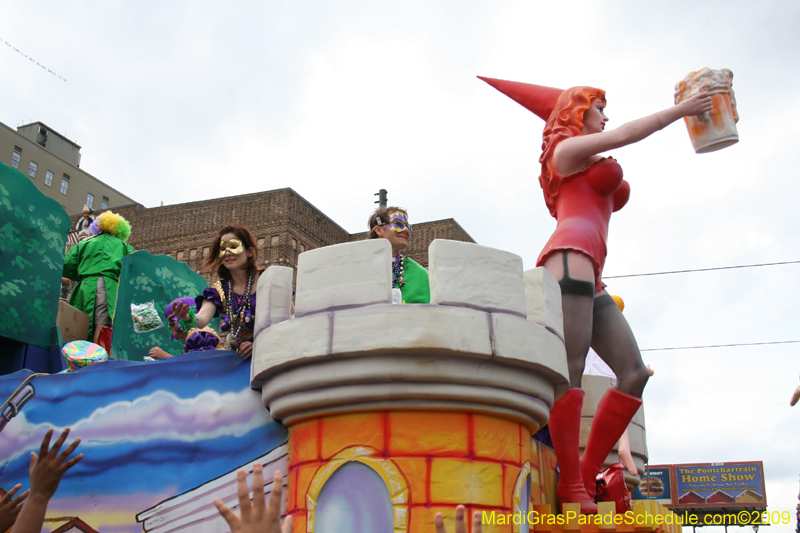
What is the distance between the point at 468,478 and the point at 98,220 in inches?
185

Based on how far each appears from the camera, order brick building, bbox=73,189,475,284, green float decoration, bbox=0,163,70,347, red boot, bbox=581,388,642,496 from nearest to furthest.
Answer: red boot, bbox=581,388,642,496 → green float decoration, bbox=0,163,70,347 → brick building, bbox=73,189,475,284

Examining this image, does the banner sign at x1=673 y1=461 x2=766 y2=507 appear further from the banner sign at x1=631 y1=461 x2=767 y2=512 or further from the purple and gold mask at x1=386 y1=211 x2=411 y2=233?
the purple and gold mask at x1=386 y1=211 x2=411 y2=233

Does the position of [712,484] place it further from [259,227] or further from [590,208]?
[590,208]

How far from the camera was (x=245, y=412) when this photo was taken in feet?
12.0

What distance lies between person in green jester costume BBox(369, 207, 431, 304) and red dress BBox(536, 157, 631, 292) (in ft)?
2.31

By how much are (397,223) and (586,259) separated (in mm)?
1126

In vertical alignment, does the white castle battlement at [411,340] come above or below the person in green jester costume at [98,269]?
below

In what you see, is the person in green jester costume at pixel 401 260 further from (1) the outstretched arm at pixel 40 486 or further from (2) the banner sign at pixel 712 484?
(2) the banner sign at pixel 712 484

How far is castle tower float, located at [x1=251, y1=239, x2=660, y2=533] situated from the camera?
10.0 feet

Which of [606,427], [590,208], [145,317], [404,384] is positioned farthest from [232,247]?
[606,427]

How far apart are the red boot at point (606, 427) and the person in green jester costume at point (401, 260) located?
1099mm

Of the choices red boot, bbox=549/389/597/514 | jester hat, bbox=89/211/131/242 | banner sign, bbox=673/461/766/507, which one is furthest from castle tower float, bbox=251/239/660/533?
banner sign, bbox=673/461/766/507

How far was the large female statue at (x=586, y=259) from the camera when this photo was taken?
3.77 meters

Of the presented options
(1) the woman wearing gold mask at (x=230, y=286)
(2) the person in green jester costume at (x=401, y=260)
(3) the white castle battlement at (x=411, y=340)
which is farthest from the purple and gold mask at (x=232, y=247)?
(3) the white castle battlement at (x=411, y=340)
